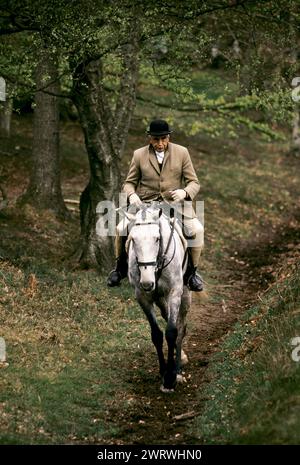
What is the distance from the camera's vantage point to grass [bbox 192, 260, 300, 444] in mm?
7891

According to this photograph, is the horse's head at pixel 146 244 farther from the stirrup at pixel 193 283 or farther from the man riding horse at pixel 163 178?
the stirrup at pixel 193 283

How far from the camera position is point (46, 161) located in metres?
20.0

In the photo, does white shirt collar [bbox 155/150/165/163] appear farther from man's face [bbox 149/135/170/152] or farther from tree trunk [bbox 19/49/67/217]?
tree trunk [bbox 19/49/67/217]

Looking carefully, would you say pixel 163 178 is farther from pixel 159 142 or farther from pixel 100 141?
pixel 100 141

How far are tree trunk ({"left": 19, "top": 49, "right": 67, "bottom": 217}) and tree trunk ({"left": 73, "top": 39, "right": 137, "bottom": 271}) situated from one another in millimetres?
3134

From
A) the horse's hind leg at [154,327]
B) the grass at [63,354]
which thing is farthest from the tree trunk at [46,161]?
the horse's hind leg at [154,327]

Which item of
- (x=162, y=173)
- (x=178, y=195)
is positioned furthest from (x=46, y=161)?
(x=178, y=195)

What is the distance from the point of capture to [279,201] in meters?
28.4

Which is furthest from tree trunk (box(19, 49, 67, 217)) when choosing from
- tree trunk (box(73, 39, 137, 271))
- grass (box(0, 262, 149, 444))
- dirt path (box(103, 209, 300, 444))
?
dirt path (box(103, 209, 300, 444))

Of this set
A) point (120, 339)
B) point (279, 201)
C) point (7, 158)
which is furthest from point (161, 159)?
point (279, 201)

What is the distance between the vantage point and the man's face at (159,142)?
11.5m

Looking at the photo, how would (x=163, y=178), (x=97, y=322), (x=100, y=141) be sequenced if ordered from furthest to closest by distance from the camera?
(x=100, y=141), (x=97, y=322), (x=163, y=178)

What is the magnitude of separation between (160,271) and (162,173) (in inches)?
68.8
